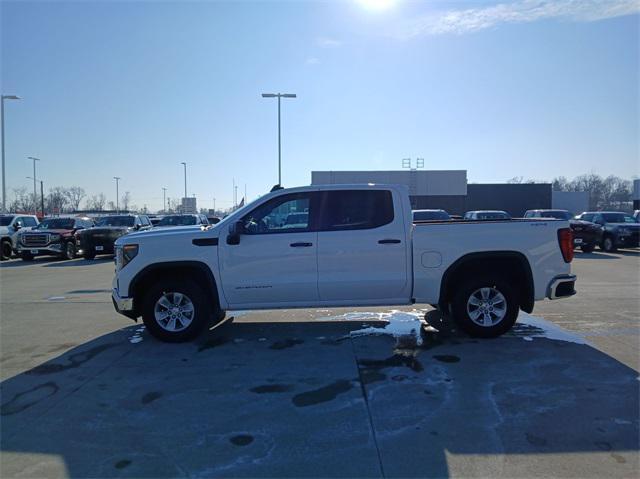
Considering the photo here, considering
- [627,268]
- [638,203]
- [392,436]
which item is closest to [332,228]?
[392,436]

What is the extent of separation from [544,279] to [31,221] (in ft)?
82.4

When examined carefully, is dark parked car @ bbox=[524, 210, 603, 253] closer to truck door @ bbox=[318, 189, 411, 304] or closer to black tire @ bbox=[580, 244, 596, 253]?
black tire @ bbox=[580, 244, 596, 253]

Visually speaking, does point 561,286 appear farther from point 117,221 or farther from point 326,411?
point 117,221

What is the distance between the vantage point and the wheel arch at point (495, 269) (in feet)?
20.8

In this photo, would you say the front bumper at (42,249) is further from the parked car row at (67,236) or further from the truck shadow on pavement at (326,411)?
the truck shadow on pavement at (326,411)

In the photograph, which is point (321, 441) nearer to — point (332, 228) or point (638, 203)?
point (332, 228)

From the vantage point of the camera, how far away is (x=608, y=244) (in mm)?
20875

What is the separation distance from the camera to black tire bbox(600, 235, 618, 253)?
20.6 metres

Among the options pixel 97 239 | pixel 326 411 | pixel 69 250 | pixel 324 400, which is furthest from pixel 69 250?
pixel 326 411

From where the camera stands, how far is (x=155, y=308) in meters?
6.40

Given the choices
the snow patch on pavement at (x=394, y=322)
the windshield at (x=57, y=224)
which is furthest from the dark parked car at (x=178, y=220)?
the snow patch on pavement at (x=394, y=322)

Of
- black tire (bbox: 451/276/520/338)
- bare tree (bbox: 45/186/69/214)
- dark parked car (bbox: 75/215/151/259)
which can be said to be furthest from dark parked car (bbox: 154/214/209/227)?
bare tree (bbox: 45/186/69/214)

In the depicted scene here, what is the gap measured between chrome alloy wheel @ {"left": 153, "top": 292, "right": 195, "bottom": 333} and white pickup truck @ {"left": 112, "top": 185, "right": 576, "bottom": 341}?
0.01m

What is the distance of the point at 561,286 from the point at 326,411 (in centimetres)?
399
